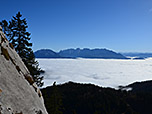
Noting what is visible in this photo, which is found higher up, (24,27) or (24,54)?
(24,27)

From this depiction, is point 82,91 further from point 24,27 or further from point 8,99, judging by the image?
point 8,99

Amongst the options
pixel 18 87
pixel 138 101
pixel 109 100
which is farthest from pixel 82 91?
pixel 18 87

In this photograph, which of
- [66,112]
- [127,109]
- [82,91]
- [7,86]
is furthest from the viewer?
[82,91]

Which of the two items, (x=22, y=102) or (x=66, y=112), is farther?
(x=66, y=112)

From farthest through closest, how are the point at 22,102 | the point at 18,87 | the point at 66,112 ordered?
the point at 66,112 < the point at 18,87 < the point at 22,102

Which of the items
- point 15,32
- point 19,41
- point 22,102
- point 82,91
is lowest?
point 82,91

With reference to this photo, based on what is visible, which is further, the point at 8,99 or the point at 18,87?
the point at 18,87

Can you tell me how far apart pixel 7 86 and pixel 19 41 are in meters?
→ 17.1

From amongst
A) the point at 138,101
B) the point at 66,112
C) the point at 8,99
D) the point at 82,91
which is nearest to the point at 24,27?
the point at 8,99

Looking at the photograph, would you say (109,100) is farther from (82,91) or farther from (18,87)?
(18,87)

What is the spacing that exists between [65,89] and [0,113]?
7626 inches

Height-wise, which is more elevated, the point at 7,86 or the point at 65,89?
the point at 7,86

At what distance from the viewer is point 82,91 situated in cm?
19075

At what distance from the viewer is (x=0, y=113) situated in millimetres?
6520
